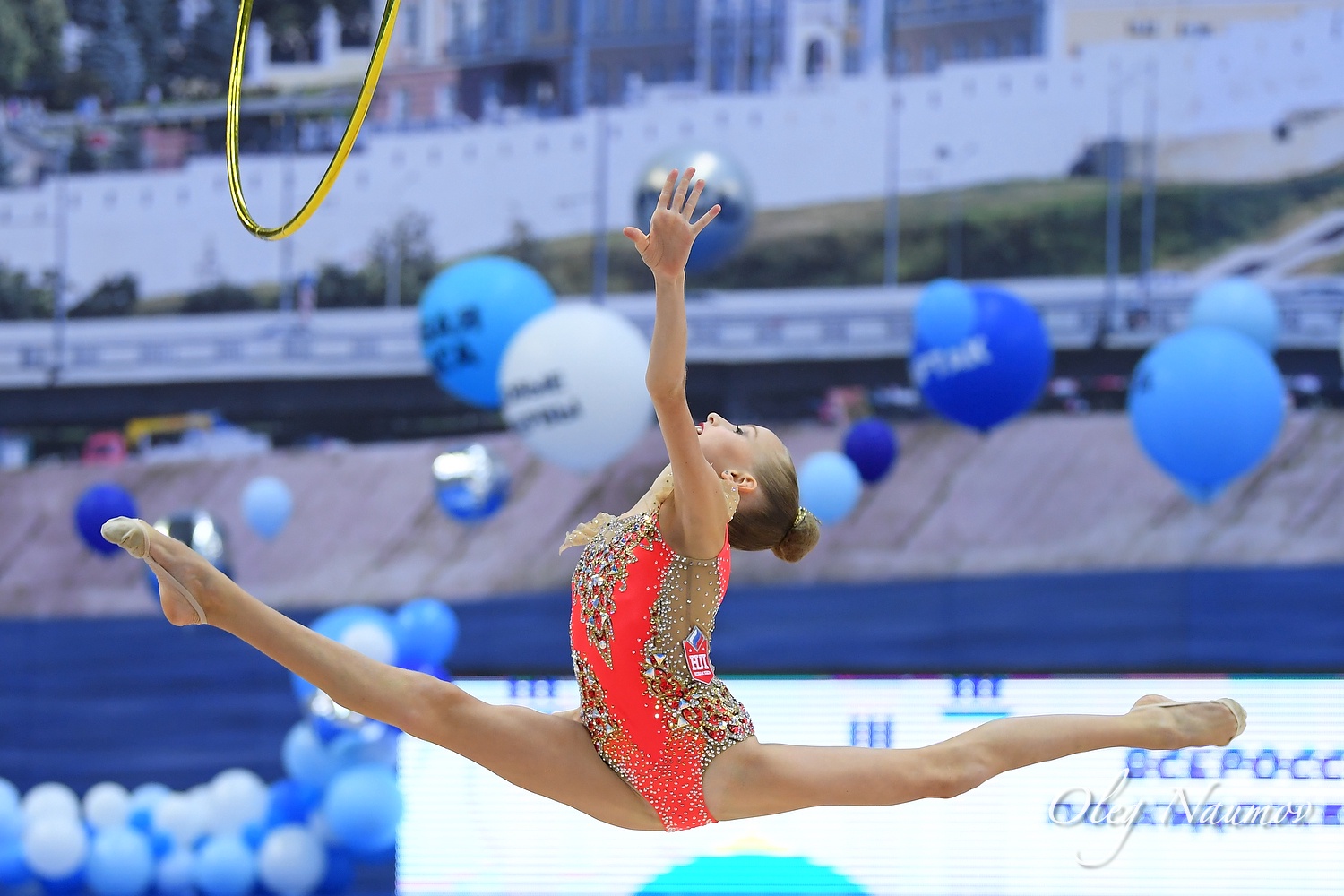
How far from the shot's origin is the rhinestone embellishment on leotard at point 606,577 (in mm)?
2570

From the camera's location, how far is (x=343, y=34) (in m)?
8.85

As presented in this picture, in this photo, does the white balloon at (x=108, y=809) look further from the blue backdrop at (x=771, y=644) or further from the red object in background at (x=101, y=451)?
the red object in background at (x=101, y=451)

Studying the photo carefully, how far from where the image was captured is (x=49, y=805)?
5.11 metres

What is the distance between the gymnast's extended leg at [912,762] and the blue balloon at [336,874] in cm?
262

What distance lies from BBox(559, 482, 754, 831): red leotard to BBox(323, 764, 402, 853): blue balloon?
6.80 ft

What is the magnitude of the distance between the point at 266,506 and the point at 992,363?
12.2 ft

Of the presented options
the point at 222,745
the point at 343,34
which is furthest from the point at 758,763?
the point at 343,34

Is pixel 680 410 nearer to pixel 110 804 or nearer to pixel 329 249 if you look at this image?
pixel 110 804

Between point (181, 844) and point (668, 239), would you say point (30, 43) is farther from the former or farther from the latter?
point (668, 239)

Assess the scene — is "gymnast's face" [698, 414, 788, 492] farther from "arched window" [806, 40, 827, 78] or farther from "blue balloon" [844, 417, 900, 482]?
"arched window" [806, 40, 827, 78]

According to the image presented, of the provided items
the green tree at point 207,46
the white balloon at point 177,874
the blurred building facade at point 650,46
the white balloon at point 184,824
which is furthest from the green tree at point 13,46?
the white balloon at point 177,874

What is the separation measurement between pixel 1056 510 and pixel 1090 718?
5.95m

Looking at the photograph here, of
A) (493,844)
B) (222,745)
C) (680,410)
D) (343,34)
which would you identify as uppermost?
(343,34)

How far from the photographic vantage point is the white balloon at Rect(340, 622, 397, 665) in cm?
454
